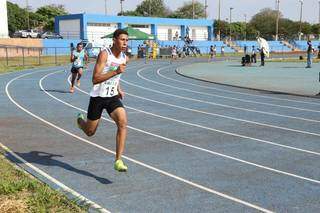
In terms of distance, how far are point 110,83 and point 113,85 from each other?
53mm

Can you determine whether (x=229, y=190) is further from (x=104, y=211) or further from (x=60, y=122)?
(x=60, y=122)

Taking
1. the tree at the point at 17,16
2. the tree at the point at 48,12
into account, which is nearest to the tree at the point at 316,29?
the tree at the point at 48,12

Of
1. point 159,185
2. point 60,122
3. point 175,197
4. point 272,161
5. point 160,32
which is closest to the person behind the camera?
point 175,197

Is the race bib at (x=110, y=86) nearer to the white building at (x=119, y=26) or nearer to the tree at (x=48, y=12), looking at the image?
the white building at (x=119, y=26)

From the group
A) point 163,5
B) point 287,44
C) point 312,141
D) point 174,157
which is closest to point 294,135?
point 312,141

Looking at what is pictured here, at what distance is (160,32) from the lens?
80.7 m

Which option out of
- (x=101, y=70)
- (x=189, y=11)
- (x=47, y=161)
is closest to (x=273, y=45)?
(x=189, y=11)

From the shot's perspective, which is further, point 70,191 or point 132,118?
point 132,118

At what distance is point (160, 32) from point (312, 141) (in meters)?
73.0

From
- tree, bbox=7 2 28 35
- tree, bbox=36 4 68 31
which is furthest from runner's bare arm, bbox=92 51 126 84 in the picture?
tree, bbox=36 4 68 31

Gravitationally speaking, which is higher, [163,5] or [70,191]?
[163,5]

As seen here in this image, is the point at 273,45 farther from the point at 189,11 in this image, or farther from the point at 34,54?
the point at 189,11

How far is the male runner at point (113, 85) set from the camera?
6152 millimetres

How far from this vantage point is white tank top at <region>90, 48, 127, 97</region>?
6.23m
